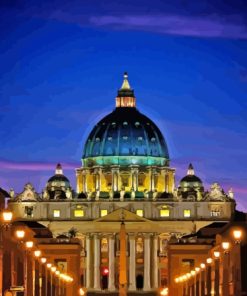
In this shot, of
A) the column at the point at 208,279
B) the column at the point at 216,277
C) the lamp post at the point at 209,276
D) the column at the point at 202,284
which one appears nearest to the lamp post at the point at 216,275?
the column at the point at 216,277

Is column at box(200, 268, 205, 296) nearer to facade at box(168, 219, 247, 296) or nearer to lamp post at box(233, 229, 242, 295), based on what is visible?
facade at box(168, 219, 247, 296)

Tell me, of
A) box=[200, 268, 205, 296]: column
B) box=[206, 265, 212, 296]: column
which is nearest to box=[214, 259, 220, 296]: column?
box=[206, 265, 212, 296]: column

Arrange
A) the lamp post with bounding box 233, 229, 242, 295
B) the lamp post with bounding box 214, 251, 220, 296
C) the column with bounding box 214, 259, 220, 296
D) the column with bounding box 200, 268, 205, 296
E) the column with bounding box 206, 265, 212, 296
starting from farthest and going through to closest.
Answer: the column with bounding box 200, 268, 205, 296 < the column with bounding box 206, 265, 212, 296 < the column with bounding box 214, 259, 220, 296 < the lamp post with bounding box 214, 251, 220, 296 < the lamp post with bounding box 233, 229, 242, 295

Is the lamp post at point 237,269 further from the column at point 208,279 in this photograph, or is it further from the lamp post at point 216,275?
the column at point 208,279

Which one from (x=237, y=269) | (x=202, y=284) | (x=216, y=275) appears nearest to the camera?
(x=237, y=269)

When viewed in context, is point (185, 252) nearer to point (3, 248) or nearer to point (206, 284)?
point (206, 284)

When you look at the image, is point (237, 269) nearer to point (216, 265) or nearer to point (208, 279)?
point (216, 265)

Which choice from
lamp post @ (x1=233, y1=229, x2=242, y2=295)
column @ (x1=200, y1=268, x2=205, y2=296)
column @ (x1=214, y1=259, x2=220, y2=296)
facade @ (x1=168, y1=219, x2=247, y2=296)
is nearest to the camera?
lamp post @ (x1=233, y1=229, x2=242, y2=295)

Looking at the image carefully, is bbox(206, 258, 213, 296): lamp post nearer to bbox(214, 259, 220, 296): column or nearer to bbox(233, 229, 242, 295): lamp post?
bbox(214, 259, 220, 296): column

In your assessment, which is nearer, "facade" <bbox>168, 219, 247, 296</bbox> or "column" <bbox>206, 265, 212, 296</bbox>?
"facade" <bbox>168, 219, 247, 296</bbox>

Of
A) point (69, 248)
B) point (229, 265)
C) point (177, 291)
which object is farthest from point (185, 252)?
point (229, 265)

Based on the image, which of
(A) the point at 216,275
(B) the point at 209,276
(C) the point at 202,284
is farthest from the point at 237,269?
(C) the point at 202,284

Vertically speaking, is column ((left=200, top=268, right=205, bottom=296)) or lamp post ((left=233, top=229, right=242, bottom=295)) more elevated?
column ((left=200, top=268, right=205, bottom=296))

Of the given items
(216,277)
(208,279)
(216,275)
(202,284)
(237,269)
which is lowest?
(237,269)
